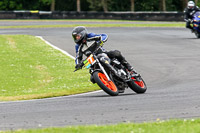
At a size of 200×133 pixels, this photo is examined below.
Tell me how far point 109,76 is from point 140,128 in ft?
13.8

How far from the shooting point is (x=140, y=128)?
6.83 metres

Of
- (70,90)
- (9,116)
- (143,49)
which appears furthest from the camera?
(143,49)

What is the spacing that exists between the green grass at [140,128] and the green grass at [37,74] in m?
4.76

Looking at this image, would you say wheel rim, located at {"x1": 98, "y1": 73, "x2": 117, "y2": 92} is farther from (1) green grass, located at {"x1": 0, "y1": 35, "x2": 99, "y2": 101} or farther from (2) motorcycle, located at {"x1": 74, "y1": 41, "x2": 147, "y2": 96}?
(1) green grass, located at {"x1": 0, "y1": 35, "x2": 99, "y2": 101}

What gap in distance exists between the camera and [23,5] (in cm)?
6656

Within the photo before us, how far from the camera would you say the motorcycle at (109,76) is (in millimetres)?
10719

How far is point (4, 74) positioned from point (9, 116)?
7897 mm

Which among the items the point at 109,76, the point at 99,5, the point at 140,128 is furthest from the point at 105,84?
the point at 99,5

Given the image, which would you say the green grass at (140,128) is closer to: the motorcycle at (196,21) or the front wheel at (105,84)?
the front wheel at (105,84)

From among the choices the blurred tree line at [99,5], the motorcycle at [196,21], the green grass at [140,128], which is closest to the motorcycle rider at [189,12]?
the motorcycle at [196,21]

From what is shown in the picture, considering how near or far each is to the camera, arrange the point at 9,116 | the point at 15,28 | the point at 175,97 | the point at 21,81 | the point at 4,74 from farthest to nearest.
A: the point at 15,28 → the point at 4,74 → the point at 21,81 → the point at 175,97 → the point at 9,116

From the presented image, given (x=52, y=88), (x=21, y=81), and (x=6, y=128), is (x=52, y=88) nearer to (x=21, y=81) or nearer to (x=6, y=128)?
(x=21, y=81)

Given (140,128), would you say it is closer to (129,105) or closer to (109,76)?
(129,105)

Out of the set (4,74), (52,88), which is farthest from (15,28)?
(52,88)
